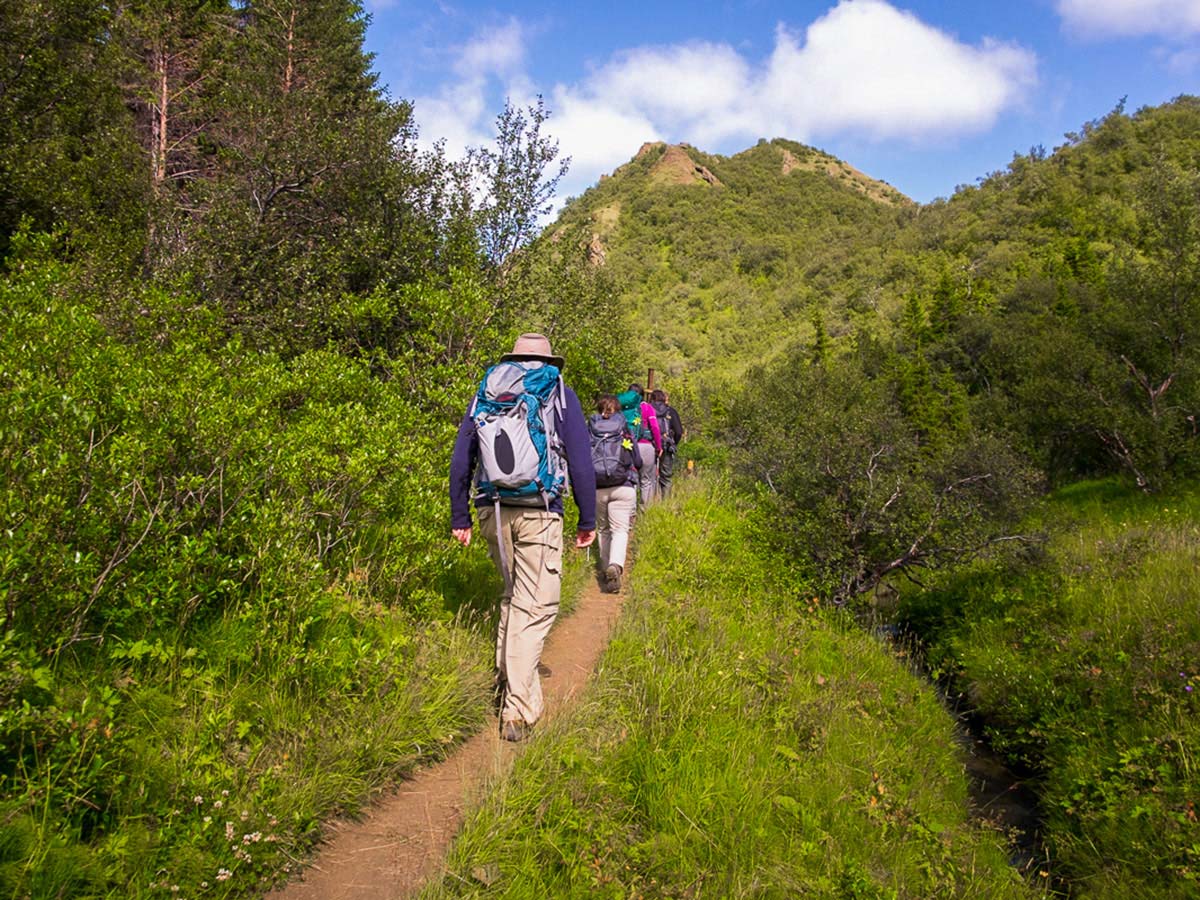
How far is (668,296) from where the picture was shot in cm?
8500

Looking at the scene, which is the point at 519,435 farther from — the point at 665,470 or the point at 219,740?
the point at 665,470

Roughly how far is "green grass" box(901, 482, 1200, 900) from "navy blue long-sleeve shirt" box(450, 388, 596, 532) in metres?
4.12

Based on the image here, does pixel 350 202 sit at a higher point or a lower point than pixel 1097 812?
higher

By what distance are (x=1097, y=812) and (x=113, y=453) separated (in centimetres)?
663

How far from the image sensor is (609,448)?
22.0ft

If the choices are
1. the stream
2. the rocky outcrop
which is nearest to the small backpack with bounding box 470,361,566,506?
the stream

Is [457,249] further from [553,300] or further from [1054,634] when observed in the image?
[1054,634]

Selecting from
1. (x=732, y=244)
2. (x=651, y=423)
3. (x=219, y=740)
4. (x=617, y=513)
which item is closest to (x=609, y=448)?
(x=617, y=513)

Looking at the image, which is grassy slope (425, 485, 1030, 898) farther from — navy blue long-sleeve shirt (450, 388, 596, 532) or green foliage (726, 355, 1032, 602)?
green foliage (726, 355, 1032, 602)

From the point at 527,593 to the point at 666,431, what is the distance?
706 cm

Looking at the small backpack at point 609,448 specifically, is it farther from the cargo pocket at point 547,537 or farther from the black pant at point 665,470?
the black pant at point 665,470

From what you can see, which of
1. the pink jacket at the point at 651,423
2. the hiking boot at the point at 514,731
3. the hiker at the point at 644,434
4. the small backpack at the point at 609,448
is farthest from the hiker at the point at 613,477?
the hiking boot at the point at 514,731

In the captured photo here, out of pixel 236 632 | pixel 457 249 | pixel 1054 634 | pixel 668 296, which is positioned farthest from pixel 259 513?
pixel 668 296

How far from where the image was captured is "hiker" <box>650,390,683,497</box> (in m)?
10.3
